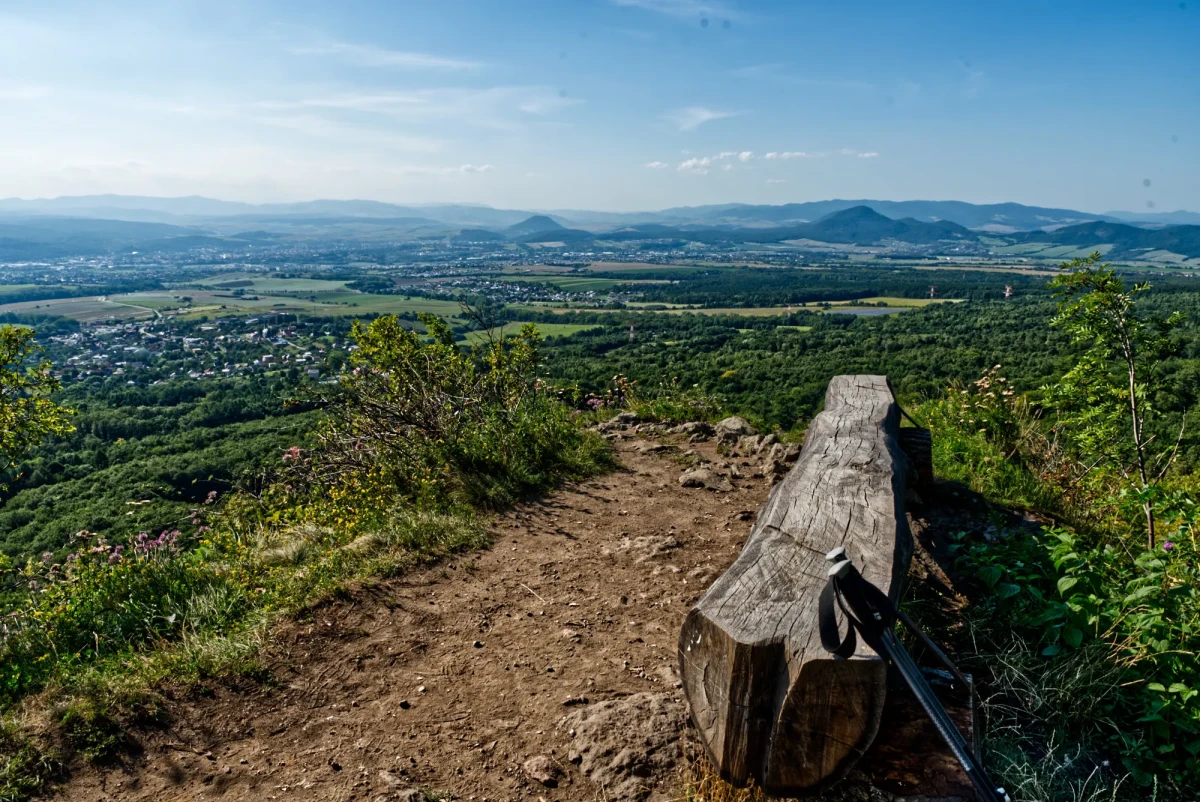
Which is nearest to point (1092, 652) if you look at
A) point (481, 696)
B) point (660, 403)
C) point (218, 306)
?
point (481, 696)

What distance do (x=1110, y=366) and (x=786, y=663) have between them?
4507 millimetres

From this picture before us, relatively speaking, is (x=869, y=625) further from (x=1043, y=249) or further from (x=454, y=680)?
(x=1043, y=249)

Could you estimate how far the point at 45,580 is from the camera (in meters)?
4.29

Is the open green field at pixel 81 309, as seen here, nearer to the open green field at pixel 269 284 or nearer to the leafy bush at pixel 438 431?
the open green field at pixel 269 284

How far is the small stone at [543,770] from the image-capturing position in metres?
2.37

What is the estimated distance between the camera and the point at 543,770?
2.42 m

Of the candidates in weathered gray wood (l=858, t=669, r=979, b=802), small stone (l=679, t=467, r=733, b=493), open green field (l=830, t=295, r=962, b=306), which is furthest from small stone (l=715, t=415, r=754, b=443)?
open green field (l=830, t=295, r=962, b=306)

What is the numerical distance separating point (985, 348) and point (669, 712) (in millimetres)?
35431

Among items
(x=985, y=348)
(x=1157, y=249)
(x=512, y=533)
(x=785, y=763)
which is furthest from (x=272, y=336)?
(x=1157, y=249)

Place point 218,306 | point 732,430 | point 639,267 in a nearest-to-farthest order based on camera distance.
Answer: point 732,430 → point 218,306 → point 639,267

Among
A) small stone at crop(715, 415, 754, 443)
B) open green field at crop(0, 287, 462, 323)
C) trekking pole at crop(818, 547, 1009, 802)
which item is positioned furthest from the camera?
open green field at crop(0, 287, 462, 323)

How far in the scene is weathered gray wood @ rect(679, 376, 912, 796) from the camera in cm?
187

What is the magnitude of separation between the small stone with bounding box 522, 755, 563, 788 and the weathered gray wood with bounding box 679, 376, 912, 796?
614 millimetres

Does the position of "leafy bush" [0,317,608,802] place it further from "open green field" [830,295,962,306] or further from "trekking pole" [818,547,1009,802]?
"open green field" [830,295,962,306]
